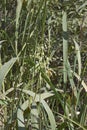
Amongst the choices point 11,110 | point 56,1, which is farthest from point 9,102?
point 56,1

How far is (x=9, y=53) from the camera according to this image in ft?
5.37

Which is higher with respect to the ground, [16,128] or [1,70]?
[1,70]

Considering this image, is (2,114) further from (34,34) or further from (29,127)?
(34,34)

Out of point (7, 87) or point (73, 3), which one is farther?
point (73, 3)

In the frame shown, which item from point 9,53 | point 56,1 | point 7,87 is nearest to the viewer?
point 7,87

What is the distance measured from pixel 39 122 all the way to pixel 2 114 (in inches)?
7.5

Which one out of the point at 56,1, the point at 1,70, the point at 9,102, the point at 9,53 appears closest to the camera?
the point at 1,70

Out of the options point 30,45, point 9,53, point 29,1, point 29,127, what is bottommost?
point 29,127

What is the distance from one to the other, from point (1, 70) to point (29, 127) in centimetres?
27

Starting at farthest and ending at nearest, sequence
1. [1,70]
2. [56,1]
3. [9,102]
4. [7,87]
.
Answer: [56,1] < [7,87] < [9,102] < [1,70]

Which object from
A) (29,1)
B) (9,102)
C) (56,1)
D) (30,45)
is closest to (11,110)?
(9,102)

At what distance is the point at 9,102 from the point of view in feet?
4.08

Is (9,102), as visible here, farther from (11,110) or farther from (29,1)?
(29,1)

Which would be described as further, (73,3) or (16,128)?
(73,3)
